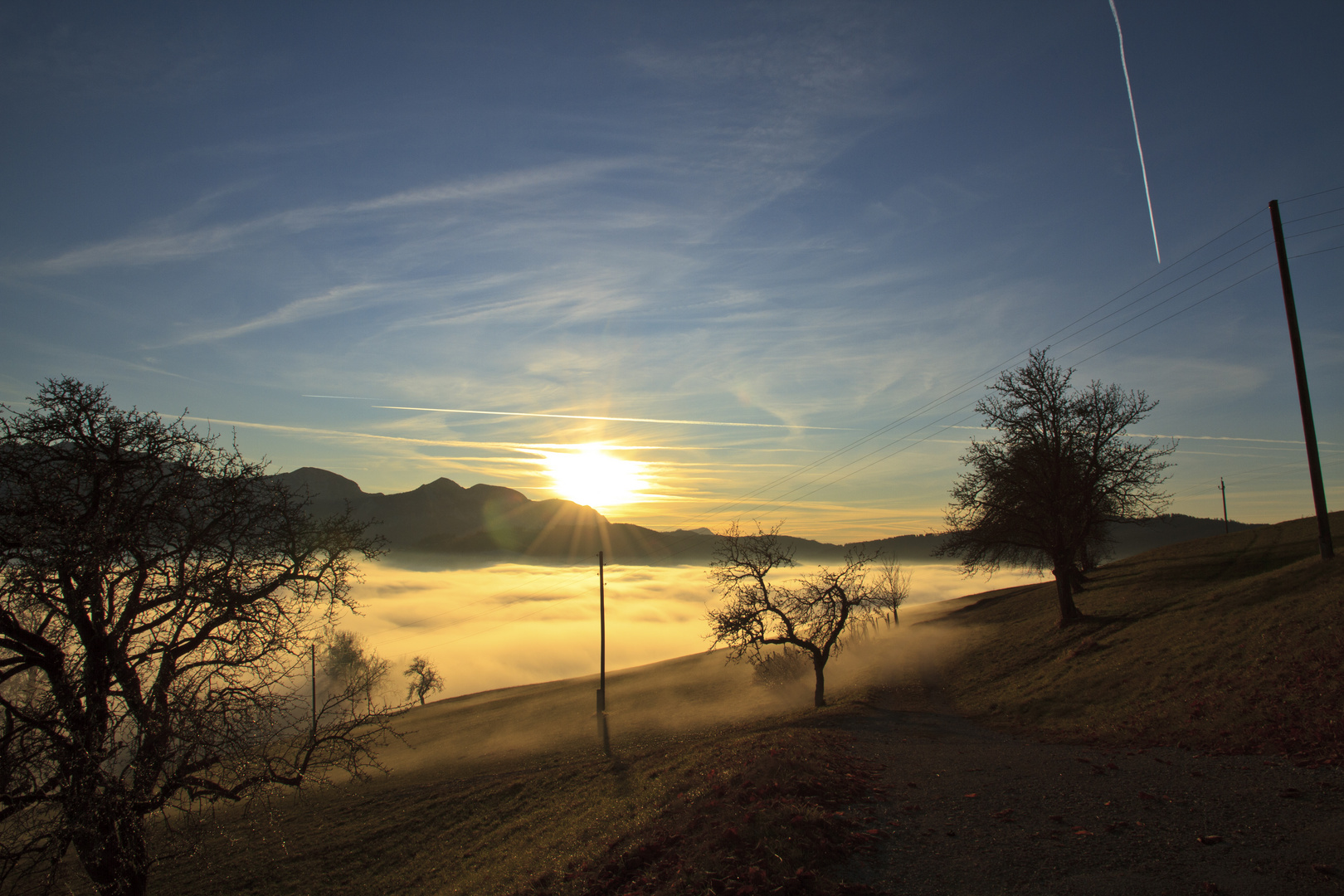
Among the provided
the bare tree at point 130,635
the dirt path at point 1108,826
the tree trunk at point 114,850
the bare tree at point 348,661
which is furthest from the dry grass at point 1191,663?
the bare tree at point 348,661

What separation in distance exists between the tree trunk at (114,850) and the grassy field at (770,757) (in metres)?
0.57

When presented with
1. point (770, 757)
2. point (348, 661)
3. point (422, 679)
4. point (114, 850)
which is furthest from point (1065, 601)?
point (348, 661)

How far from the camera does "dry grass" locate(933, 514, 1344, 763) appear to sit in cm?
1520

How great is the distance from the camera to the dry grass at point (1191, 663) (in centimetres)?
1520

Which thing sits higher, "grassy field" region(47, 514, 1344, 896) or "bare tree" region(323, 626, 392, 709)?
"grassy field" region(47, 514, 1344, 896)

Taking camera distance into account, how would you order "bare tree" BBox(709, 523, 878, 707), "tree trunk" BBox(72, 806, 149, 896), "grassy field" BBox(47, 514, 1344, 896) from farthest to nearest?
1. "bare tree" BBox(709, 523, 878, 707)
2. "grassy field" BBox(47, 514, 1344, 896)
3. "tree trunk" BBox(72, 806, 149, 896)

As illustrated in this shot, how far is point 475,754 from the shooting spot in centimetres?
3712

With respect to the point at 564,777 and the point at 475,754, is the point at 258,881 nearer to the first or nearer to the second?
the point at 564,777

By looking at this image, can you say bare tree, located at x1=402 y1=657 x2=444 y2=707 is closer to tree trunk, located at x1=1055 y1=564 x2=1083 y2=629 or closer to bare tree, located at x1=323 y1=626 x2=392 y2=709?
bare tree, located at x1=323 y1=626 x2=392 y2=709

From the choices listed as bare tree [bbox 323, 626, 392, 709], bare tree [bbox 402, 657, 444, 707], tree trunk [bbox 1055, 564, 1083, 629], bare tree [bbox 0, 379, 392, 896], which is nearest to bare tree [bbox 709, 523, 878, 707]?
tree trunk [bbox 1055, 564, 1083, 629]

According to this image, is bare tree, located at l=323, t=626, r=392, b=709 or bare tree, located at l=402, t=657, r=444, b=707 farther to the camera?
bare tree, located at l=323, t=626, r=392, b=709

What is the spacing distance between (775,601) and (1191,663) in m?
16.0

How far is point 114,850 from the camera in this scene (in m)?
9.81

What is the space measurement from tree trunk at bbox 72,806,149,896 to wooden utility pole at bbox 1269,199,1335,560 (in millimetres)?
33286
